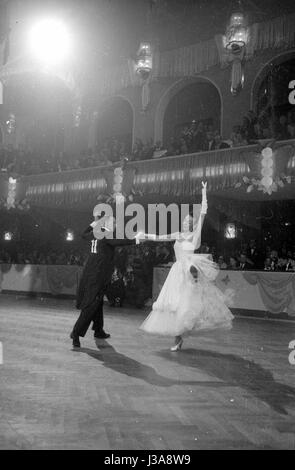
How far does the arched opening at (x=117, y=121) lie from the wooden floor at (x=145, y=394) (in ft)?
50.3

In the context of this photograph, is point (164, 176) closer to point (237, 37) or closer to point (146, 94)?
point (237, 37)

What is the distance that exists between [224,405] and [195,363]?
77.3 inches

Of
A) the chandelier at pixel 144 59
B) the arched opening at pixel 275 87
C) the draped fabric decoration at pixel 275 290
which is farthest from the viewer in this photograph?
the chandelier at pixel 144 59

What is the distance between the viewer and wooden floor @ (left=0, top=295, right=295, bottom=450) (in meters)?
3.36

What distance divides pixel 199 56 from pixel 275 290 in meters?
11.0

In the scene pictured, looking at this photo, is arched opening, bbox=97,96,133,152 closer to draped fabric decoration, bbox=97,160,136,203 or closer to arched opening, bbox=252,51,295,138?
draped fabric decoration, bbox=97,160,136,203

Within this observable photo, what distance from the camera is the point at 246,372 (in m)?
5.71

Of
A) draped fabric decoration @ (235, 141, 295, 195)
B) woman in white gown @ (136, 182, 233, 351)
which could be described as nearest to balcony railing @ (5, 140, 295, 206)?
draped fabric decoration @ (235, 141, 295, 195)

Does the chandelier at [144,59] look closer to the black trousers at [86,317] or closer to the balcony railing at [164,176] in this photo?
the balcony railing at [164,176]

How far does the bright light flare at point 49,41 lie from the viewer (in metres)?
20.4

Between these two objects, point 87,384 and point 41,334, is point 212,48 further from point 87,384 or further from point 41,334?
point 87,384

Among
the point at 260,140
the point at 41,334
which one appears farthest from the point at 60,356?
the point at 260,140

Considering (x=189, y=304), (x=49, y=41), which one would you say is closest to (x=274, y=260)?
(x=189, y=304)

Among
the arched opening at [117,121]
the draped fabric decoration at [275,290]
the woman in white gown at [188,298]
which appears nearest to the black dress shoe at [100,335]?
the woman in white gown at [188,298]
